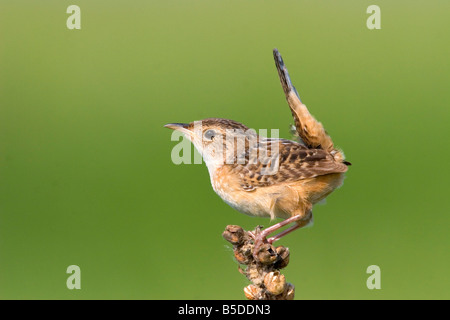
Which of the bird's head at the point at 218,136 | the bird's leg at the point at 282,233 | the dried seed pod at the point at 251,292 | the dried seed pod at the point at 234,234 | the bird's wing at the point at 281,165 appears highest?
the bird's head at the point at 218,136

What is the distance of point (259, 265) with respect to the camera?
3.62 m

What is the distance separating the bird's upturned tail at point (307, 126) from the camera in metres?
4.76

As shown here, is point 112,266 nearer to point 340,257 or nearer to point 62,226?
point 62,226

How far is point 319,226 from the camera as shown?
25.6ft

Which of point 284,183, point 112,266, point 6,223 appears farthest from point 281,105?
point 284,183

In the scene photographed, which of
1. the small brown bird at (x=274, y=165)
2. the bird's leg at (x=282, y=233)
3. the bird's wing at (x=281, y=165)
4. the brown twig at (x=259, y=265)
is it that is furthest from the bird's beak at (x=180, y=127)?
the brown twig at (x=259, y=265)

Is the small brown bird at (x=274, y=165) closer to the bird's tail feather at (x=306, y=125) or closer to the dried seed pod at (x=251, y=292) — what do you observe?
the bird's tail feather at (x=306, y=125)

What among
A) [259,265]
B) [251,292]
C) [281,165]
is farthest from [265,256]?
[281,165]

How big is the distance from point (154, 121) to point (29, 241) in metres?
2.79

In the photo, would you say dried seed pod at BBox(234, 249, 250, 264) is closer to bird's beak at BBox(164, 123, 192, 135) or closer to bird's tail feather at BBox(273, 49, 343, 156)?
bird's tail feather at BBox(273, 49, 343, 156)

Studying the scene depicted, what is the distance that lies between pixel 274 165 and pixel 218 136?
1.93 feet

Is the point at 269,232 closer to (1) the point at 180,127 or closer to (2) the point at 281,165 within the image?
(2) the point at 281,165

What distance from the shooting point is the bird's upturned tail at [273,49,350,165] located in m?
4.76

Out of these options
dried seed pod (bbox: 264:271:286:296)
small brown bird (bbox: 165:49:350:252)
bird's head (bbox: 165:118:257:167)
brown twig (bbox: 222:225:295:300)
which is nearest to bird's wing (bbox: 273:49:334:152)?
small brown bird (bbox: 165:49:350:252)
